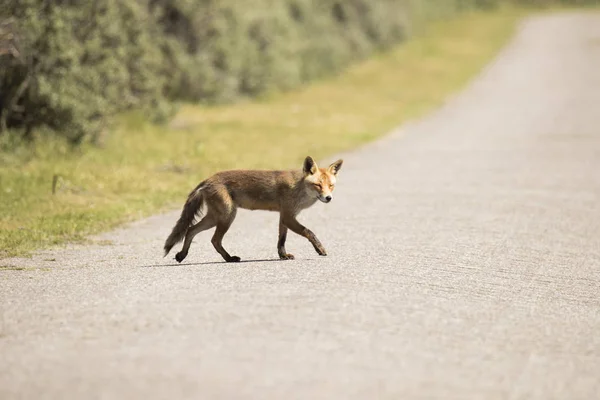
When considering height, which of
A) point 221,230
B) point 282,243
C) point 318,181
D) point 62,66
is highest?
point 62,66

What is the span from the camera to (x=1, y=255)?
1075 centimetres

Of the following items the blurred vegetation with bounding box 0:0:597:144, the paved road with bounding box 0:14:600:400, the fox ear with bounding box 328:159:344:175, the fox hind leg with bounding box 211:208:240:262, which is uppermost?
the blurred vegetation with bounding box 0:0:597:144

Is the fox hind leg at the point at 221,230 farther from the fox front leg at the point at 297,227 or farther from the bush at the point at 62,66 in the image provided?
the bush at the point at 62,66

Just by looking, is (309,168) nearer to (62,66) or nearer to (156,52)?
(62,66)

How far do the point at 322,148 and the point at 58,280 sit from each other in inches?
505

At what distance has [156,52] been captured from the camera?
24109mm

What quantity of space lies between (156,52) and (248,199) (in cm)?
1485

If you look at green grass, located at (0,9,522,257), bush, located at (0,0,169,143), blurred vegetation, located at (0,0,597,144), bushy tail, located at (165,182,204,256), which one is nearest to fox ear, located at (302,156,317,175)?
bushy tail, located at (165,182,204,256)

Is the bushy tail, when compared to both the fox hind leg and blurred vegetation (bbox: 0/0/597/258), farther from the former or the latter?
blurred vegetation (bbox: 0/0/597/258)

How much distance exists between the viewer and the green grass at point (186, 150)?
532 inches

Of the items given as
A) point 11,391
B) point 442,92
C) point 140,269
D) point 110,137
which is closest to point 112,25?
point 110,137

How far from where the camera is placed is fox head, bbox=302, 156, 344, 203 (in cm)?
953

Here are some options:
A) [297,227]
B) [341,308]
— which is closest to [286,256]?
[297,227]

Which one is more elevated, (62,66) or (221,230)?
(62,66)
